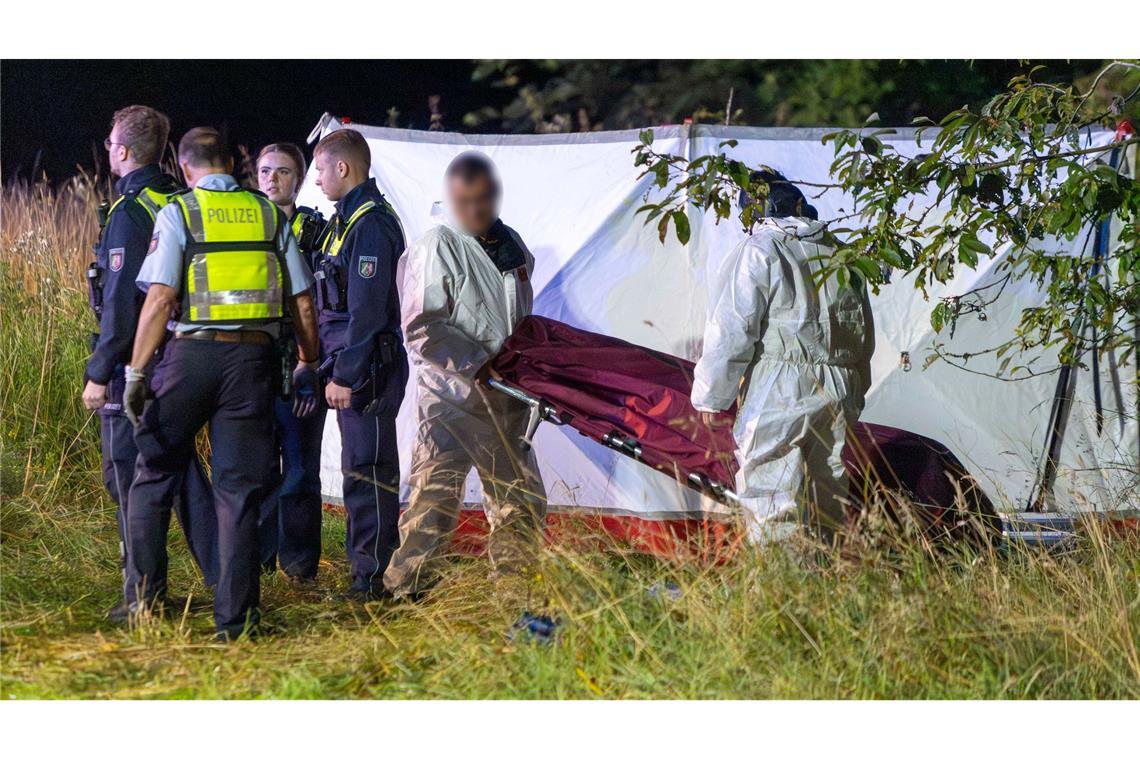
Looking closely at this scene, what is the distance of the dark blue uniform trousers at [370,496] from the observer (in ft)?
16.3

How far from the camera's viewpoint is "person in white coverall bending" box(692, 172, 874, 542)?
4363 millimetres

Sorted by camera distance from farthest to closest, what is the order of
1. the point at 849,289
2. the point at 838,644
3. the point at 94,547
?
the point at 94,547
the point at 849,289
the point at 838,644

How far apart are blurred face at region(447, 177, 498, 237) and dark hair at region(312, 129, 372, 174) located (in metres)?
0.35

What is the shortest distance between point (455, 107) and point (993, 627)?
8.27 metres

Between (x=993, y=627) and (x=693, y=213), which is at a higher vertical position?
(x=693, y=213)

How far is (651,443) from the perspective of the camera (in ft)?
15.0

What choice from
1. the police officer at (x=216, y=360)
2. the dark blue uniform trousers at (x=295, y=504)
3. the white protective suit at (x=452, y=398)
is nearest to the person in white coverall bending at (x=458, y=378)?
the white protective suit at (x=452, y=398)

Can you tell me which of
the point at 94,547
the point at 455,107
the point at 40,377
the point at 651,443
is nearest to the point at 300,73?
the point at 455,107

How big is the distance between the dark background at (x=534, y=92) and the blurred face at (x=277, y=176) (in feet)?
10.6

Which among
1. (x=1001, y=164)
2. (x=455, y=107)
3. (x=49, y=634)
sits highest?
(x=455, y=107)

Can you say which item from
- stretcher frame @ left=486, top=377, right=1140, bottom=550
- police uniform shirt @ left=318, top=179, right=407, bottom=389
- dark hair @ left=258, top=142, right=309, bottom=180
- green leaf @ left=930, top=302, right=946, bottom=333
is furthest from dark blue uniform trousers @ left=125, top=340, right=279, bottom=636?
green leaf @ left=930, top=302, right=946, bottom=333

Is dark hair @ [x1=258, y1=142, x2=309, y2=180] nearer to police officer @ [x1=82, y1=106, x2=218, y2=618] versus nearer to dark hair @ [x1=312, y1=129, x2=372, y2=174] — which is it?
dark hair @ [x1=312, y1=129, x2=372, y2=174]

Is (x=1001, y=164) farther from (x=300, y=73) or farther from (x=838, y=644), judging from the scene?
(x=300, y=73)

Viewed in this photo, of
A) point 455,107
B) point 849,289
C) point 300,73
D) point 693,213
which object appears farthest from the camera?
point 455,107
